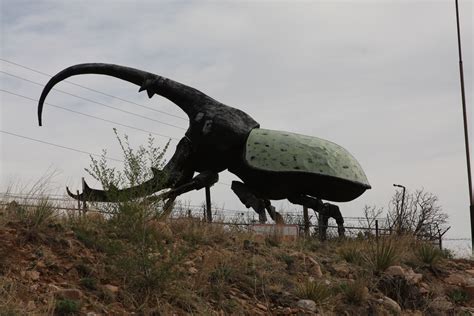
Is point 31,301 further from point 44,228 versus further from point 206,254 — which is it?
point 206,254

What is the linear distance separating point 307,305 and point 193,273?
4.67 ft

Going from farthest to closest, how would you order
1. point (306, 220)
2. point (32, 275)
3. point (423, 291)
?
point (306, 220), point (423, 291), point (32, 275)

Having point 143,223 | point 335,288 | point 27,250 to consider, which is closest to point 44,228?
point 27,250

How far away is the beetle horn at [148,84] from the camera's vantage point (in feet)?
42.3

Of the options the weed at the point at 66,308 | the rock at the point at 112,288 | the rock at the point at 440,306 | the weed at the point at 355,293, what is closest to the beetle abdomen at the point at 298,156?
the rock at the point at 440,306

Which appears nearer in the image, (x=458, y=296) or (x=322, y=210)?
(x=458, y=296)

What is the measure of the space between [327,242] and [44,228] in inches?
217

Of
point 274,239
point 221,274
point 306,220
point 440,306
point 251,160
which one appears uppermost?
point 251,160

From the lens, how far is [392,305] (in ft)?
31.8

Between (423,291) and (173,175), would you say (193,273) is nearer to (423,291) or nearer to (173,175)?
(423,291)

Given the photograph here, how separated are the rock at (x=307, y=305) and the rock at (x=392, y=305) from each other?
54.9 inches

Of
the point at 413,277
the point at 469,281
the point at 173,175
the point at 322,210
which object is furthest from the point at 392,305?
the point at 173,175

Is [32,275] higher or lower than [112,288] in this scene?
higher

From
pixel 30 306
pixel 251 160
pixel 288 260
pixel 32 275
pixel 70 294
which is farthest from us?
pixel 251 160
